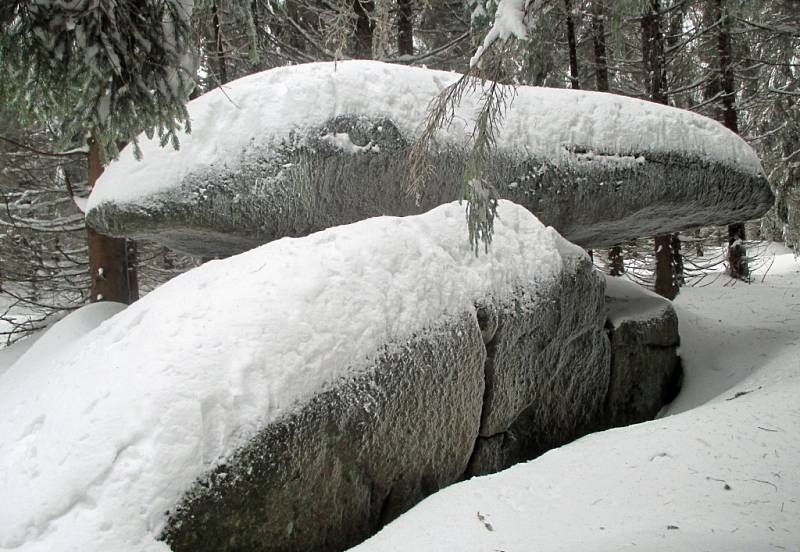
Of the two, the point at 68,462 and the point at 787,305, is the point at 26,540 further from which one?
the point at 787,305

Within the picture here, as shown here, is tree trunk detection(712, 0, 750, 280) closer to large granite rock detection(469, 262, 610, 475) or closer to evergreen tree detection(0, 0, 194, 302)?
large granite rock detection(469, 262, 610, 475)

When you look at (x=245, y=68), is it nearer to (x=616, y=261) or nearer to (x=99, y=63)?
(x=99, y=63)

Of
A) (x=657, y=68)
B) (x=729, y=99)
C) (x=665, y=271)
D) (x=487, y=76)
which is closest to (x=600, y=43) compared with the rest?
(x=657, y=68)

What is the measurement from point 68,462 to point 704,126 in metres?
7.89

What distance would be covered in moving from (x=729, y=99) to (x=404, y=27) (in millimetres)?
5899

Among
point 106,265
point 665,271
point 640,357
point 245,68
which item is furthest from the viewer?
point 245,68

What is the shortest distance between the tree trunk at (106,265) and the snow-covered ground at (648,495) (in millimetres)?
5740

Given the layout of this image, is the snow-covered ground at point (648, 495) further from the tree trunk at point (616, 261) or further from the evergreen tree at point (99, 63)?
the tree trunk at point (616, 261)

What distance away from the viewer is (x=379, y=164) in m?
6.41

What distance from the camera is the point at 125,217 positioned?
6227 mm

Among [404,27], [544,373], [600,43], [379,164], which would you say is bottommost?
[544,373]

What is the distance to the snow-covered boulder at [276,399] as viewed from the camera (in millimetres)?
2953

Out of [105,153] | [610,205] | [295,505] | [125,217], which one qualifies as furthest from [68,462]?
[610,205]

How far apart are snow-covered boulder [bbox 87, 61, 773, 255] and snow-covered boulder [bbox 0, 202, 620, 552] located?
74.4 inches
